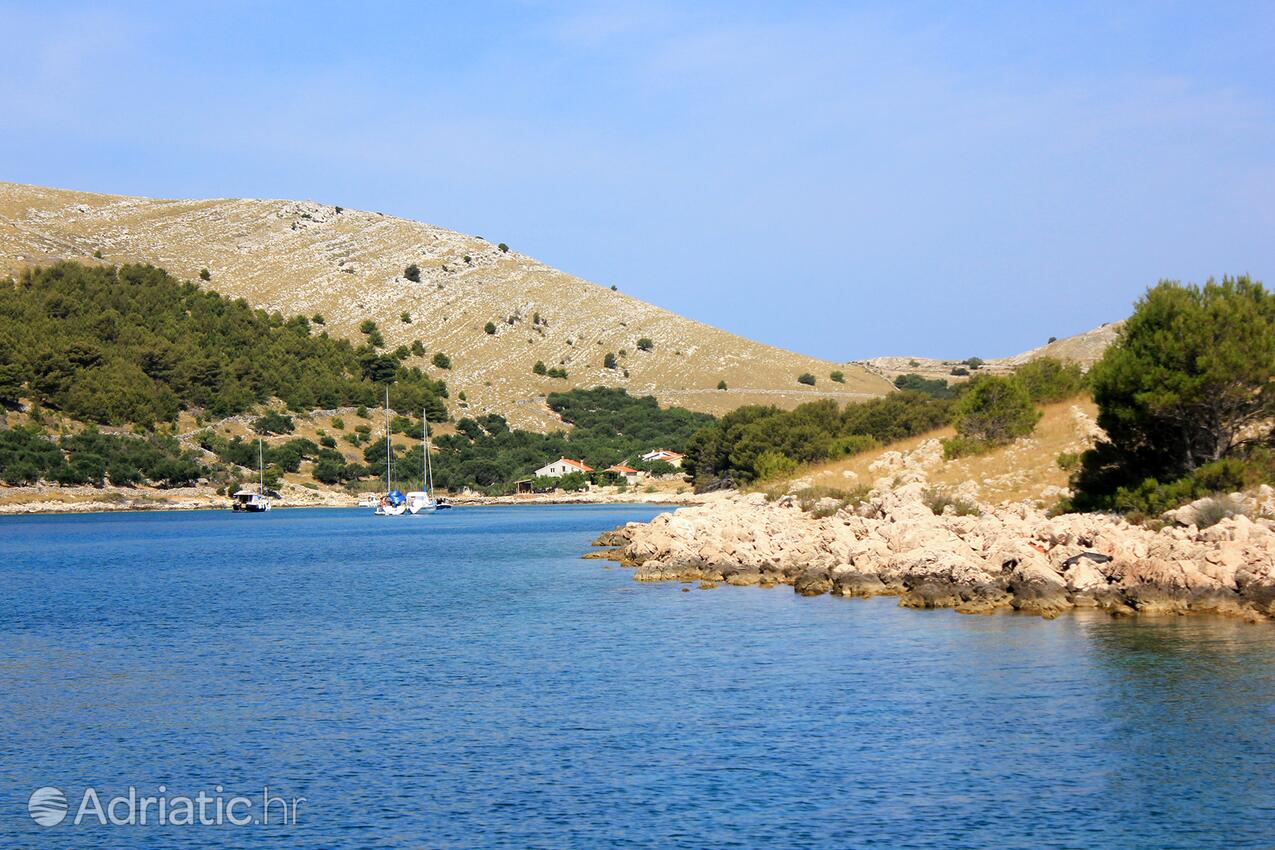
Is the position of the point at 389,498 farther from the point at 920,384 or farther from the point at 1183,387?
the point at 920,384

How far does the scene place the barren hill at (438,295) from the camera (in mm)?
136750

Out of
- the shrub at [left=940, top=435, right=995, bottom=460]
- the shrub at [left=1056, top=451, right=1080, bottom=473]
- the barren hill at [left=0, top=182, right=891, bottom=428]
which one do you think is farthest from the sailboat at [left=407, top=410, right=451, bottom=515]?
the shrub at [left=1056, top=451, right=1080, bottom=473]

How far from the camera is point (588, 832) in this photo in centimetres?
1334

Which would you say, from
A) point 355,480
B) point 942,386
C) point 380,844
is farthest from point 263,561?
point 942,386

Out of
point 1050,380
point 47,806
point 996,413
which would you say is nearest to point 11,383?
point 1050,380

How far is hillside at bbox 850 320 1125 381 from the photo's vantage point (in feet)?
368

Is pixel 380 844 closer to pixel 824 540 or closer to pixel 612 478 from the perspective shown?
pixel 824 540

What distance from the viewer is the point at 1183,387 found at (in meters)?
29.5

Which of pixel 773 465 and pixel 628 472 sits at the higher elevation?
pixel 773 465

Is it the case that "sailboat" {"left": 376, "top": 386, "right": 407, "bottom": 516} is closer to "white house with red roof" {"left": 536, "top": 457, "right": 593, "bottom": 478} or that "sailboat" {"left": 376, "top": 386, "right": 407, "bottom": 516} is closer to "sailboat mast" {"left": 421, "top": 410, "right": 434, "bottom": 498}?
"sailboat mast" {"left": 421, "top": 410, "right": 434, "bottom": 498}

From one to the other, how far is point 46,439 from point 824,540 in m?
77.4

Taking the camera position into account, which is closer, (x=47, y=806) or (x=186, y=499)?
(x=47, y=806)

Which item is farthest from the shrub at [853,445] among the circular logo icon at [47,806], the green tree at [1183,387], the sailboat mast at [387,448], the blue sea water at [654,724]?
the circular logo icon at [47,806]

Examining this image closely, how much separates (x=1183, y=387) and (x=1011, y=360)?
148479 mm
